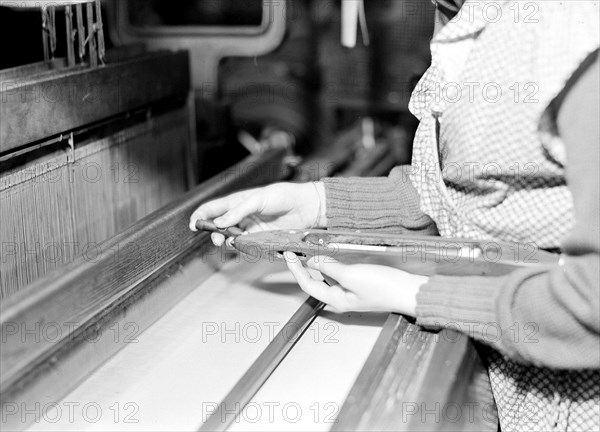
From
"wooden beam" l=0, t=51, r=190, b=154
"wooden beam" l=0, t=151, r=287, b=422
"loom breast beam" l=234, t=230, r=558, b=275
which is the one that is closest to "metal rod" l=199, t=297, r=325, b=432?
"loom breast beam" l=234, t=230, r=558, b=275

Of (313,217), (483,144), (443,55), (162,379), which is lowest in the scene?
(162,379)

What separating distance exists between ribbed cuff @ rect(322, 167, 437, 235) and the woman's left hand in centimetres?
21

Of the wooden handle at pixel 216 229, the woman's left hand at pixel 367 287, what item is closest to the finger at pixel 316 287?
the woman's left hand at pixel 367 287

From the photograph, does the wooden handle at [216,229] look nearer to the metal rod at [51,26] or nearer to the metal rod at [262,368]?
the metal rod at [262,368]

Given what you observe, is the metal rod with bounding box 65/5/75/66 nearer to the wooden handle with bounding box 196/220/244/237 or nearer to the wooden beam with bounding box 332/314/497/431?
the wooden handle with bounding box 196/220/244/237

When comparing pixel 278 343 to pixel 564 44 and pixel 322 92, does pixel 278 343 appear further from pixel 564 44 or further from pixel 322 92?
pixel 322 92

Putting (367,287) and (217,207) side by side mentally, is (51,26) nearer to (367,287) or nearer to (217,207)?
(217,207)

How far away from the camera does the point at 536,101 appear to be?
0.87 metres

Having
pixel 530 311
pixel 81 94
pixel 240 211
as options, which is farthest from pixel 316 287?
pixel 81 94

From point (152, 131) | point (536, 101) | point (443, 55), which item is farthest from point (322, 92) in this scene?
point (536, 101)

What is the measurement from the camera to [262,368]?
38.3 inches

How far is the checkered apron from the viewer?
0.88 metres

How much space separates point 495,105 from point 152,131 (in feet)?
2.79

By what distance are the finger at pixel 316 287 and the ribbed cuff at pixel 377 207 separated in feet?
0.65
